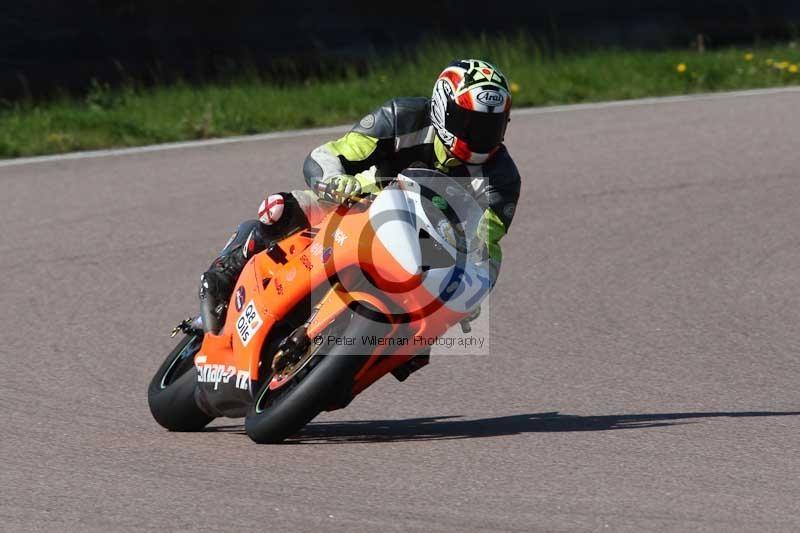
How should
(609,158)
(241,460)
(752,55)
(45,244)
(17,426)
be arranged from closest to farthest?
(241,460)
(17,426)
(45,244)
(609,158)
(752,55)

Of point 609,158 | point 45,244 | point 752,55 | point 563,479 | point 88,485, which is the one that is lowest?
point 752,55

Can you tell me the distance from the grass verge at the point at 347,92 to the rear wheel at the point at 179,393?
19.3 ft

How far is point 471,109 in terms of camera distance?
215 inches

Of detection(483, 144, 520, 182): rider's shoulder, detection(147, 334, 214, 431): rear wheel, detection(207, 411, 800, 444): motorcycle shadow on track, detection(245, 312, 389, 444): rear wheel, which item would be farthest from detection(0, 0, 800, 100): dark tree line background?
detection(245, 312, 389, 444): rear wheel

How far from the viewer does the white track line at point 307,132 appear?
1155 cm

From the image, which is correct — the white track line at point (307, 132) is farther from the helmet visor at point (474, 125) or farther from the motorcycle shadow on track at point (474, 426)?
the helmet visor at point (474, 125)

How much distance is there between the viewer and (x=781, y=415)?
622cm

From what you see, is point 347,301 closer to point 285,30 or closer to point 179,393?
point 179,393

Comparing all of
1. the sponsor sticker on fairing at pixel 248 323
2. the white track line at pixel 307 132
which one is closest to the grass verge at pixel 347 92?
the white track line at pixel 307 132

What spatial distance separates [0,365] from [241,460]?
2182 mm

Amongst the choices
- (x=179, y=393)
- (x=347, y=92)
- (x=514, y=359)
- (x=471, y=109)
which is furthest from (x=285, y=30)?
(x=471, y=109)

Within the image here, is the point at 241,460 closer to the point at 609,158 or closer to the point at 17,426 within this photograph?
the point at 17,426

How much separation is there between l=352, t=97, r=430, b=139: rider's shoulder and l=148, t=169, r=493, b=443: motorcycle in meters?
0.30

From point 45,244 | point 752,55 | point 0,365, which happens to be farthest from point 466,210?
point 752,55
